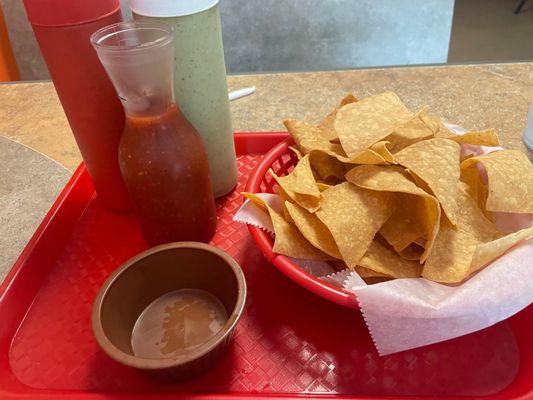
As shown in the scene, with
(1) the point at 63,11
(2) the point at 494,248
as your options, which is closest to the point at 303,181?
(2) the point at 494,248

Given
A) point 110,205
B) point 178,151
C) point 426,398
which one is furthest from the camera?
point 110,205

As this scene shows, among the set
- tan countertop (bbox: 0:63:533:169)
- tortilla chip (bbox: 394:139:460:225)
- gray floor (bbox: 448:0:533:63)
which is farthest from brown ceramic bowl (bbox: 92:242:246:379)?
gray floor (bbox: 448:0:533:63)

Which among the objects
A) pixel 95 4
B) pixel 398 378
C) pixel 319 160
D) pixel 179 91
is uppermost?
pixel 95 4

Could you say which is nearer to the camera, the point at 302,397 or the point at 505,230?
the point at 302,397

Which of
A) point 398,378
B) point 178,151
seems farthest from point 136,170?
point 398,378

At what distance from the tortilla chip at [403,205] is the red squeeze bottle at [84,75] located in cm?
34

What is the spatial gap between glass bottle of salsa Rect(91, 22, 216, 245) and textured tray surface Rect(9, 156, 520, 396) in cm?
12

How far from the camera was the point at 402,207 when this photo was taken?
0.63 meters

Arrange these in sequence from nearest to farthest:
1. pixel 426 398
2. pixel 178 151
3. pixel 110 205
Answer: pixel 426 398 < pixel 178 151 < pixel 110 205

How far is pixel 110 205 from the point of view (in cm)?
79

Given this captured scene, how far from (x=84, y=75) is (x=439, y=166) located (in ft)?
1.55

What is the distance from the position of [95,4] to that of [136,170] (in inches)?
8.2

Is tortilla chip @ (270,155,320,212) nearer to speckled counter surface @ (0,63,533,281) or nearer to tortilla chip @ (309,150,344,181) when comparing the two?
tortilla chip @ (309,150,344,181)

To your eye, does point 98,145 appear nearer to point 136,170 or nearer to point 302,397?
point 136,170
